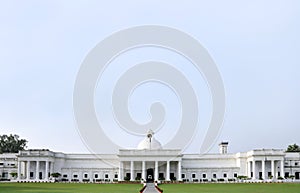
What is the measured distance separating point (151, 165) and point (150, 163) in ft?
1.51

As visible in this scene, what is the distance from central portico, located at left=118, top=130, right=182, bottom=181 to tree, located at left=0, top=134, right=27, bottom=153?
32.4 m

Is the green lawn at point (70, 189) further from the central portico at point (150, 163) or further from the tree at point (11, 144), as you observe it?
the tree at point (11, 144)

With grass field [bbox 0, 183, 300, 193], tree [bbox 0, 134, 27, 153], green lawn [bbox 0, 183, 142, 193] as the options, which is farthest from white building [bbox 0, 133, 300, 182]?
grass field [bbox 0, 183, 300, 193]

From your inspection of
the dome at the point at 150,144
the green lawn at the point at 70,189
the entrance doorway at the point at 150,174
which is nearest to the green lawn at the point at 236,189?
the green lawn at the point at 70,189

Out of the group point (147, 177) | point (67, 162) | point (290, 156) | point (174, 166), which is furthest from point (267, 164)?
point (67, 162)

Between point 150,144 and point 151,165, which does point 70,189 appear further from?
point 150,144

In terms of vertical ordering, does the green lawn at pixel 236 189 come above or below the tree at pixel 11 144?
below

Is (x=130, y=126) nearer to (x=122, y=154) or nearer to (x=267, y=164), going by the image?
(x=122, y=154)

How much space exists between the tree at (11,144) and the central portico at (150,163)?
32.4 meters

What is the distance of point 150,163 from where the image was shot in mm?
78438

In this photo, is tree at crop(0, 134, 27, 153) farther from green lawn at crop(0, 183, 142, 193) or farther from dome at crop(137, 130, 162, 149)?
green lawn at crop(0, 183, 142, 193)

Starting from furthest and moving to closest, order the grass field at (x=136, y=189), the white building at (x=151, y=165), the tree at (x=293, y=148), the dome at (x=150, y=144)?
the tree at (x=293, y=148)
the dome at (x=150, y=144)
the white building at (x=151, y=165)
the grass field at (x=136, y=189)

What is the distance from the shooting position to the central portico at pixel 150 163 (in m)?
76.3

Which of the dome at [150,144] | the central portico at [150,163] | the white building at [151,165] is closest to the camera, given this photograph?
the central portico at [150,163]
